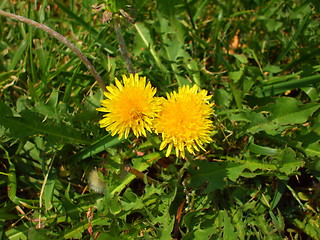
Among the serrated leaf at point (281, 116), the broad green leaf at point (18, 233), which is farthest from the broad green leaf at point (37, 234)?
the serrated leaf at point (281, 116)

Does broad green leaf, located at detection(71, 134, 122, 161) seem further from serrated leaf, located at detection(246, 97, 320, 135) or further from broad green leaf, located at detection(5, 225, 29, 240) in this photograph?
serrated leaf, located at detection(246, 97, 320, 135)

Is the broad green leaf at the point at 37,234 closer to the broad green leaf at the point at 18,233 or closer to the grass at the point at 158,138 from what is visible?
the grass at the point at 158,138

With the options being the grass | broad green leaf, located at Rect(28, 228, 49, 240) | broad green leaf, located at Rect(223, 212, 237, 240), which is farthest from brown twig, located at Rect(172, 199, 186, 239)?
broad green leaf, located at Rect(28, 228, 49, 240)

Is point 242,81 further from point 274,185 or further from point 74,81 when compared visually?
point 74,81

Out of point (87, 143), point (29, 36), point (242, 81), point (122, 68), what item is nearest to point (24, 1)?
point (29, 36)

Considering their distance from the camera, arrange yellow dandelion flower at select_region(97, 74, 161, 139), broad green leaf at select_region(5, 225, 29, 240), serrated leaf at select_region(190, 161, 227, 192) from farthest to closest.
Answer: broad green leaf at select_region(5, 225, 29, 240) < serrated leaf at select_region(190, 161, 227, 192) < yellow dandelion flower at select_region(97, 74, 161, 139)

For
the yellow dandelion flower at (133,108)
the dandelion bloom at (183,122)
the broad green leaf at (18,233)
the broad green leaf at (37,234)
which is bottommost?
the broad green leaf at (37,234)

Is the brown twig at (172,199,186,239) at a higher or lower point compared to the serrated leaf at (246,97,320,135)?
lower

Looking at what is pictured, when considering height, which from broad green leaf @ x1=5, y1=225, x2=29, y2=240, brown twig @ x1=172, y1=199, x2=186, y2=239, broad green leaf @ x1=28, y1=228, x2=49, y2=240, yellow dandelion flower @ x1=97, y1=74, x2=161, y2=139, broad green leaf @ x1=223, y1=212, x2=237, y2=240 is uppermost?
yellow dandelion flower @ x1=97, y1=74, x2=161, y2=139
